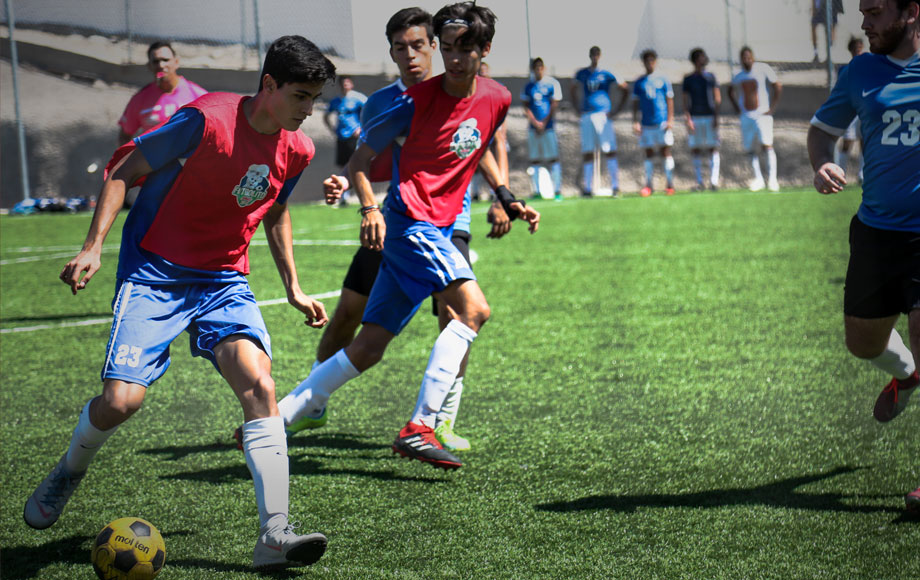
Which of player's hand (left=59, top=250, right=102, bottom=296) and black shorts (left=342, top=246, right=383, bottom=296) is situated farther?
black shorts (left=342, top=246, right=383, bottom=296)

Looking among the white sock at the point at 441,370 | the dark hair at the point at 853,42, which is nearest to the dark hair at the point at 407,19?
the white sock at the point at 441,370

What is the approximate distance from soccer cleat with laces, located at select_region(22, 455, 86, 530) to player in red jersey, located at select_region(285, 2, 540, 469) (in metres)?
1.13

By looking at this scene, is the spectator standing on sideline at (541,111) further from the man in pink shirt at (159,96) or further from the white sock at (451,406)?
the white sock at (451,406)

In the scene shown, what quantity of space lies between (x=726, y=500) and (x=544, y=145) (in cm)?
1622

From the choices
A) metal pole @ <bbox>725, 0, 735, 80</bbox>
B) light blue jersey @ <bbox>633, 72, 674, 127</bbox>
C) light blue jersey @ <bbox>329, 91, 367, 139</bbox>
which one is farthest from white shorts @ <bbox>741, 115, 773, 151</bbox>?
light blue jersey @ <bbox>329, 91, 367, 139</bbox>

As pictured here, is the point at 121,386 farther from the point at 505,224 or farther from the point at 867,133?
the point at 867,133

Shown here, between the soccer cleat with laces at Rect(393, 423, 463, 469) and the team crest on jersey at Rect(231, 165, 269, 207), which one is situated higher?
the team crest on jersey at Rect(231, 165, 269, 207)

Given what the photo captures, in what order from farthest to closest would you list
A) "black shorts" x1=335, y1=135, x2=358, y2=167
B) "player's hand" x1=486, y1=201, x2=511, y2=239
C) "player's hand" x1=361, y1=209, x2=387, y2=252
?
"black shorts" x1=335, y1=135, x2=358, y2=167 → "player's hand" x1=486, y1=201, x2=511, y2=239 → "player's hand" x1=361, y1=209, x2=387, y2=252

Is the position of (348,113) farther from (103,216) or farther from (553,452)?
(103,216)

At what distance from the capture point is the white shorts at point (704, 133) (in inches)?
778

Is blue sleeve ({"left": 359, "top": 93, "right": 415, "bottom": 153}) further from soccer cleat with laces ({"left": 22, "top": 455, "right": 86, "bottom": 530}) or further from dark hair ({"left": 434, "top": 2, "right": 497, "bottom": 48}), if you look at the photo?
soccer cleat with laces ({"left": 22, "top": 455, "right": 86, "bottom": 530})

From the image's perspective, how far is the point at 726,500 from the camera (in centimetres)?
371

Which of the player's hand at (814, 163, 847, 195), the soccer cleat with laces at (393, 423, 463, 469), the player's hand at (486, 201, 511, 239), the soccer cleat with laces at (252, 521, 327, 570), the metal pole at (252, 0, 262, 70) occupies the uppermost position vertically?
the metal pole at (252, 0, 262, 70)

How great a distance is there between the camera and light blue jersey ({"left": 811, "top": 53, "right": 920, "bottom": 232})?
3.68m
